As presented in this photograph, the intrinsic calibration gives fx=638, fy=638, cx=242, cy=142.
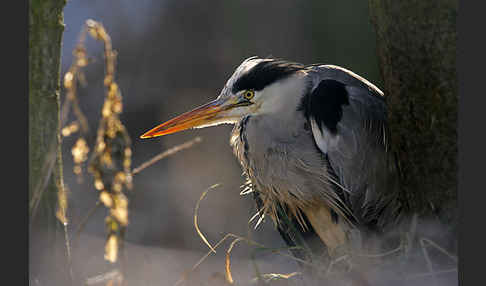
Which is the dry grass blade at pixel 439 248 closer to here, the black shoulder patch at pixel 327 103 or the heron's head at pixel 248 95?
the black shoulder patch at pixel 327 103

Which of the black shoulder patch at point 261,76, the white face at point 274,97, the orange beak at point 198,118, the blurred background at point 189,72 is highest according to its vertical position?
the black shoulder patch at point 261,76

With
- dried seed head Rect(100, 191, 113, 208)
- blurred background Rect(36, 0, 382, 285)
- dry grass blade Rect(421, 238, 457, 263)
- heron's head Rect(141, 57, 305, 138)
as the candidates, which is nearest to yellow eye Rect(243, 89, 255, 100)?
heron's head Rect(141, 57, 305, 138)

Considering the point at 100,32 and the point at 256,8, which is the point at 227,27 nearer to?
the point at 256,8

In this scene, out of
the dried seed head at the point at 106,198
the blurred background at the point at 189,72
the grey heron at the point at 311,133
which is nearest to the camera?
the dried seed head at the point at 106,198

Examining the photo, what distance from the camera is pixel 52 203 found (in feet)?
4.70

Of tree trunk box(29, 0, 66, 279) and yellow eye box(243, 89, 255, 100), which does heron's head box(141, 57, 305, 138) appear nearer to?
yellow eye box(243, 89, 255, 100)

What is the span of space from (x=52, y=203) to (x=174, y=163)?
317 centimetres

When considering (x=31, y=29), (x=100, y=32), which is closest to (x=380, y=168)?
(x=100, y=32)

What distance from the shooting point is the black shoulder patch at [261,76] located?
1.70 metres

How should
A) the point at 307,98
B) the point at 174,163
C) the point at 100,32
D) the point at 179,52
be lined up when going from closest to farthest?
1. the point at 100,32
2. the point at 307,98
3. the point at 174,163
4. the point at 179,52

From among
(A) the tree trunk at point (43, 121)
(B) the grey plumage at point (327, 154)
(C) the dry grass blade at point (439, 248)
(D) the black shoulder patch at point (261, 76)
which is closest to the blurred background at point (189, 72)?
(B) the grey plumage at point (327, 154)

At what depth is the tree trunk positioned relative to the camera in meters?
1.39

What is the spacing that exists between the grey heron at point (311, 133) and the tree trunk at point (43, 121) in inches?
12.6

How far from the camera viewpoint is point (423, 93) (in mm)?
1444
